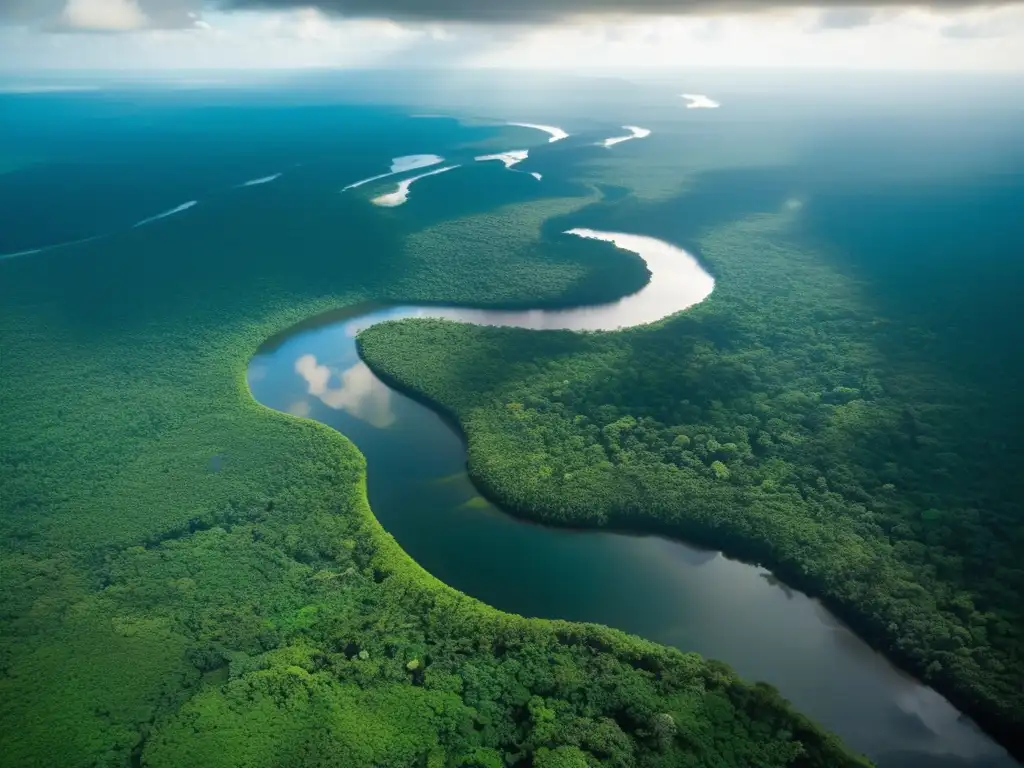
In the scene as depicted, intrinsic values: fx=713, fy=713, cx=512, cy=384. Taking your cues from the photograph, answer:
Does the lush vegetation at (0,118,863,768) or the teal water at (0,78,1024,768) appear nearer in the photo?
the lush vegetation at (0,118,863,768)

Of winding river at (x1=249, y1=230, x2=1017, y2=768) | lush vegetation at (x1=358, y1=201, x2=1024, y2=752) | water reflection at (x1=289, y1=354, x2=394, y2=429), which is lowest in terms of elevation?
water reflection at (x1=289, y1=354, x2=394, y2=429)

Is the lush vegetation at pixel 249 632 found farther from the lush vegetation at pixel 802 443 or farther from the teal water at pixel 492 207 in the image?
the lush vegetation at pixel 802 443

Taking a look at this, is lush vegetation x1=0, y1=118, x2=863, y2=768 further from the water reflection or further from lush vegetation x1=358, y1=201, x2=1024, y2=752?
lush vegetation x1=358, y1=201, x2=1024, y2=752

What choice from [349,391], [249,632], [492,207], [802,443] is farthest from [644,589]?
[492,207]

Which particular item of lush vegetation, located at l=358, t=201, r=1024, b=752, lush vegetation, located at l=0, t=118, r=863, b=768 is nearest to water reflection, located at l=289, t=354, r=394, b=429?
lush vegetation, located at l=358, t=201, r=1024, b=752

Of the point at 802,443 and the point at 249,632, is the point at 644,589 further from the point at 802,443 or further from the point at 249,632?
the point at 249,632

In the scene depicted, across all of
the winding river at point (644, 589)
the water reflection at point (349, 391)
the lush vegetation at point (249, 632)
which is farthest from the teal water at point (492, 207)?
the lush vegetation at point (249, 632)
